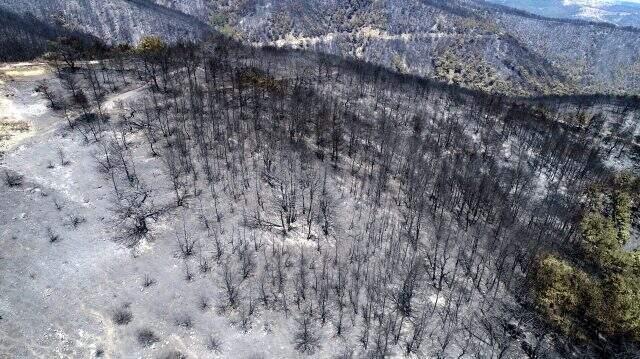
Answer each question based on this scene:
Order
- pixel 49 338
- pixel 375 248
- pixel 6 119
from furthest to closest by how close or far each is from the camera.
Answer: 1. pixel 6 119
2. pixel 375 248
3. pixel 49 338

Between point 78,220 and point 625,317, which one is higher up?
point 78,220

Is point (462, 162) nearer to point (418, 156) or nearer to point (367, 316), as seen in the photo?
point (418, 156)

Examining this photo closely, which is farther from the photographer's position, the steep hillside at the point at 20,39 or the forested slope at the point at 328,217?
the steep hillside at the point at 20,39

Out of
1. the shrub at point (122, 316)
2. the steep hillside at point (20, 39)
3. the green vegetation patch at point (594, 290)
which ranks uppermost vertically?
the steep hillside at point (20, 39)

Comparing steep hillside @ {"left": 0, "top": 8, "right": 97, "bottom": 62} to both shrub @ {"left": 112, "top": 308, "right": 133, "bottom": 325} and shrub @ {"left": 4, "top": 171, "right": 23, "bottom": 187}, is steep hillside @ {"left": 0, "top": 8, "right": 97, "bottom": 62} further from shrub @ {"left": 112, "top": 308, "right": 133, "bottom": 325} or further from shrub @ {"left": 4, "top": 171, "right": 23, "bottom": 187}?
shrub @ {"left": 112, "top": 308, "right": 133, "bottom": 325}

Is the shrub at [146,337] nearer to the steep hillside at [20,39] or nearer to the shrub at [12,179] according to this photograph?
the shrub at [12,179]

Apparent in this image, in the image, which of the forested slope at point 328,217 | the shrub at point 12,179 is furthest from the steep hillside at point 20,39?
the shrub at point 12,179

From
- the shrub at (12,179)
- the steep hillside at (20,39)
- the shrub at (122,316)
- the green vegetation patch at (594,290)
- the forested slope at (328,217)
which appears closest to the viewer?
the shrub at (122,316)

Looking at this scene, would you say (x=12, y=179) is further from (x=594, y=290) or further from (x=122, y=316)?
(x=594, y=290)

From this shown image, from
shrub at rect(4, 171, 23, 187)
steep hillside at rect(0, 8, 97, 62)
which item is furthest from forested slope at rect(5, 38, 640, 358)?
steep hillside at rect(0, 8, 97, 62)

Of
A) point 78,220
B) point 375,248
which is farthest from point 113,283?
point 375,248

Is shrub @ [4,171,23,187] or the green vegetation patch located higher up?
shrub @ [4,171,23,187]
